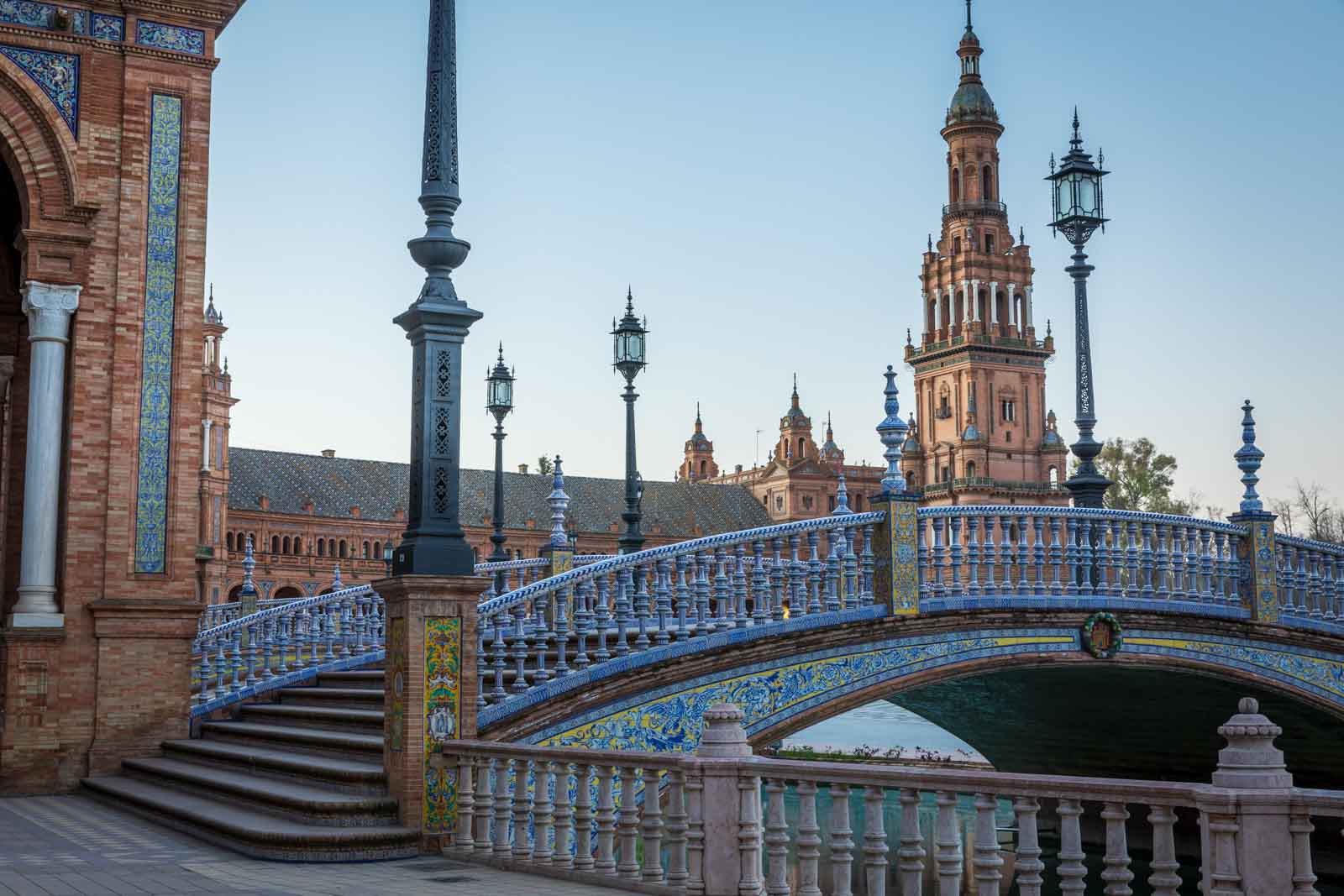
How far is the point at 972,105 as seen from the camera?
336 feet

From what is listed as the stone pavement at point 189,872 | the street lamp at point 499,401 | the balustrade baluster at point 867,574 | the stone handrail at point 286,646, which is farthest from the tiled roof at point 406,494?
the stone pavement at point 189,872

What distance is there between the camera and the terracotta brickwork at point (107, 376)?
44.9 ft

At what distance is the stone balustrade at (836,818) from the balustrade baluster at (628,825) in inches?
0.4

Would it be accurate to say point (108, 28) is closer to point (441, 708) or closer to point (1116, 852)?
point (441, 708)

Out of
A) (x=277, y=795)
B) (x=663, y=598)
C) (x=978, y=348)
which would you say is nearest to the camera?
(x=277, y=795)

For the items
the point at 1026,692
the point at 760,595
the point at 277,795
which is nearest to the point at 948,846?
the point at 277,795

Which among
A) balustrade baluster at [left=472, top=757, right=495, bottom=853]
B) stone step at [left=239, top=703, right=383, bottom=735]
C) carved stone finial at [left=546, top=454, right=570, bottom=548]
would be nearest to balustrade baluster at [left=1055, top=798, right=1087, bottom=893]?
balustrade baluster at [left=472, top=757, right=495, bottom=853]

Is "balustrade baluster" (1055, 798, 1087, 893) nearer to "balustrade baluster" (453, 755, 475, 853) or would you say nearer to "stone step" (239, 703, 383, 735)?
"balustrade baluster" (453, 755, 475, 853)

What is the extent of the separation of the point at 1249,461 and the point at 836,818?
10412mm

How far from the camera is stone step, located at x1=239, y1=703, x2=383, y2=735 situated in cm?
1213

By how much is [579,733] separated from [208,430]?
67479 millimetres

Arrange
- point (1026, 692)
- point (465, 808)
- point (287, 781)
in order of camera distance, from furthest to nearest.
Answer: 1. point (1026, 692)
2. point (287, 781)
3. point (465, 808)

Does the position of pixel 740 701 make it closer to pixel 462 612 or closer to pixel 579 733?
pixel 579 733

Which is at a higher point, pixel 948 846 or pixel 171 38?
pixel 171 38
